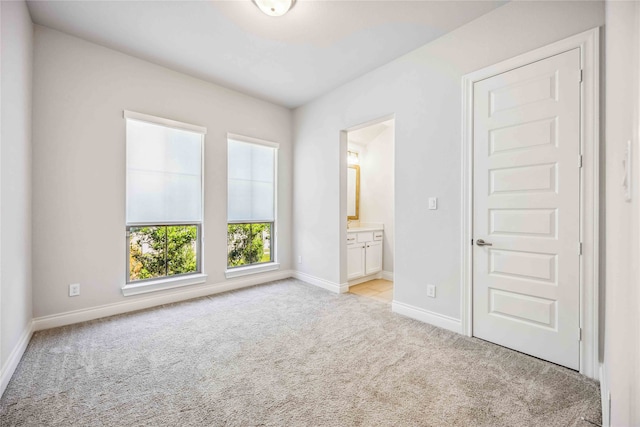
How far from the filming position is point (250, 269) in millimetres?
4160

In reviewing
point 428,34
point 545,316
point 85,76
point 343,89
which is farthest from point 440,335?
point 85,76

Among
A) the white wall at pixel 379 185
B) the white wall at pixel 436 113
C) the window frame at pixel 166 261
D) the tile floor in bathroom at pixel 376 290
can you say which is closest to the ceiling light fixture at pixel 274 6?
the white wall at pixel 436 113

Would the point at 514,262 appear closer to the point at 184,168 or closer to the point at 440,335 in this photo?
the point at 440,335

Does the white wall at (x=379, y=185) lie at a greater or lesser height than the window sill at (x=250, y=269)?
greater

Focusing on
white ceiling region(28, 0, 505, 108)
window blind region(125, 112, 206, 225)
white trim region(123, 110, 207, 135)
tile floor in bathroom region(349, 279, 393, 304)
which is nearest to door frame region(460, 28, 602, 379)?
white ceiling region(28, 0, 505, 108)

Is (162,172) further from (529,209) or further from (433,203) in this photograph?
(529,209)

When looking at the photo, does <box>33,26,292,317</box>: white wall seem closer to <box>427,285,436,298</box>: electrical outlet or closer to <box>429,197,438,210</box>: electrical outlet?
<box>429,197,438,210</box>: electrical outlet

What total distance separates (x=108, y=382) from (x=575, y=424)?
283 cm

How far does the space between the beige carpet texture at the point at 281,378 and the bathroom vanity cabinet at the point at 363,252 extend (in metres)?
1.40

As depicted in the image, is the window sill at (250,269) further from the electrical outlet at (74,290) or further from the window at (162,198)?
the electrical outlet at (74,290)

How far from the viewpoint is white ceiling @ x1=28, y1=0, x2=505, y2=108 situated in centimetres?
235

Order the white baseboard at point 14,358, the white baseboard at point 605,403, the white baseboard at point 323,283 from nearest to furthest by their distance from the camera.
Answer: the white baseboard at point 605,403, the white baseboard at point 14,358, the white baseboard at point 323,283

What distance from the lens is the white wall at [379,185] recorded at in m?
4.86

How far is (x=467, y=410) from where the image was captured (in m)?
1.60
